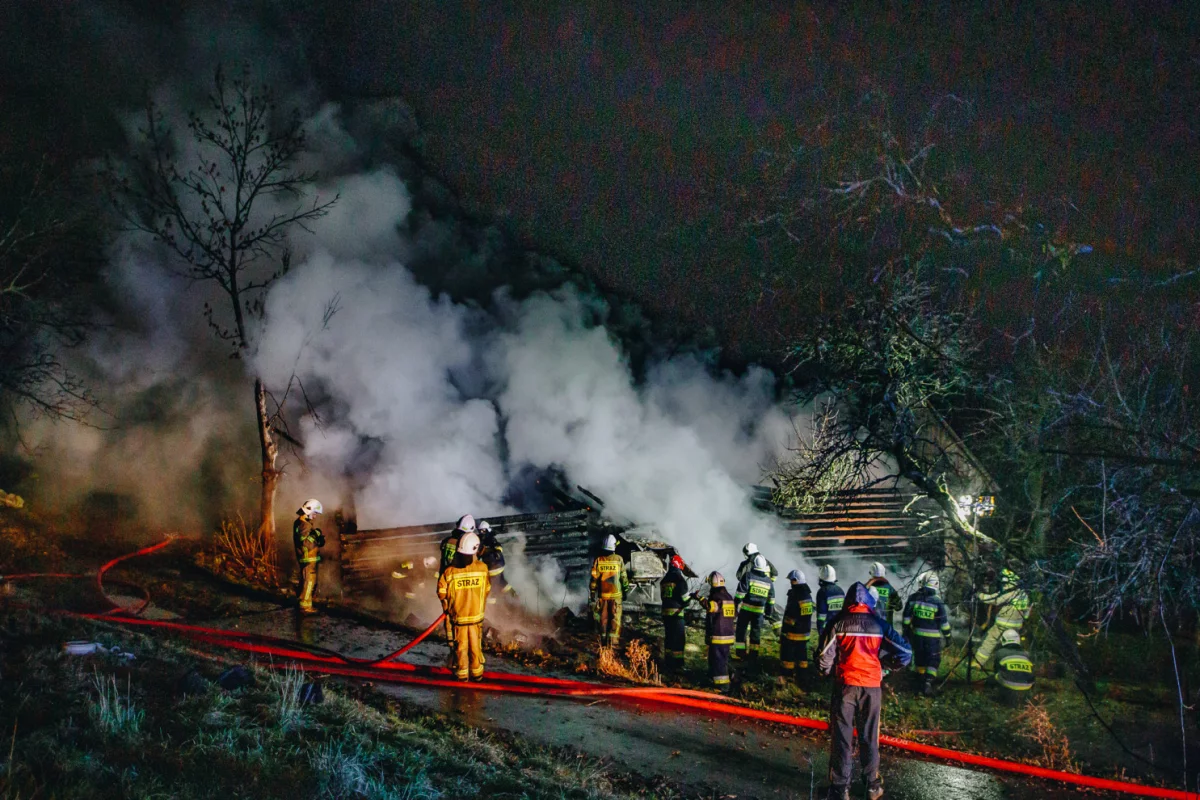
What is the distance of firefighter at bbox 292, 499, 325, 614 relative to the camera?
35.7 ft

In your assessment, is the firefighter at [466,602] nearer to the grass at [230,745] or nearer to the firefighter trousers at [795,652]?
the grass at [230,745]

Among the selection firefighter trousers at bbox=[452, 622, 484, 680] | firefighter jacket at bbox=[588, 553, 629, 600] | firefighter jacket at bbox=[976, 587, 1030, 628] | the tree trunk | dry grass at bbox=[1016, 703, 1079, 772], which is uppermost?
the tree trunk

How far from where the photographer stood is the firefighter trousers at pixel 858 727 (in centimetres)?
585

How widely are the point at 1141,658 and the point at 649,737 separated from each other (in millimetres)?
10303

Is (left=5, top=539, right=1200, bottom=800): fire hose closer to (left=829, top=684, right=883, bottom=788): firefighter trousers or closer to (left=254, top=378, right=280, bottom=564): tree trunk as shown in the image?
(left=829, top=684, right=883, bottom=788): firefighter trousers

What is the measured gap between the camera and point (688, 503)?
14.8 metres

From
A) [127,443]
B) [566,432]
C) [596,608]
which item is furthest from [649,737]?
[127,443]

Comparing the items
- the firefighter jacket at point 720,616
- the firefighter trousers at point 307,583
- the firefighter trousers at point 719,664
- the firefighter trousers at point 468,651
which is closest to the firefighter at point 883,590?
the firefighter jacket at point 720,616

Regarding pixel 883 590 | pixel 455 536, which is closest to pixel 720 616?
pixel 883 590

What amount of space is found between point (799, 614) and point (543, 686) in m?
3.36

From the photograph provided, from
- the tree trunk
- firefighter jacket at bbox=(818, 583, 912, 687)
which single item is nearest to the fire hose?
firefighter jacket at bbox=(818, 583, 912, 687)

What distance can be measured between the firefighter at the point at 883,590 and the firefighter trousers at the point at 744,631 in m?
1.62

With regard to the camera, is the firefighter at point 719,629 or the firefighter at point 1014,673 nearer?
the firefighter at point 719,629

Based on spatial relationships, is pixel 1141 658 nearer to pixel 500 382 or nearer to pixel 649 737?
pixel 649 737
